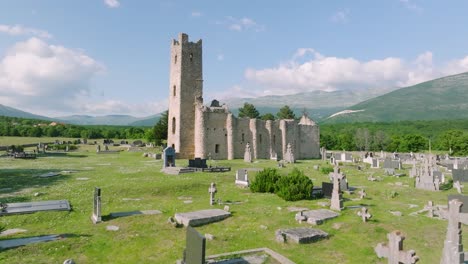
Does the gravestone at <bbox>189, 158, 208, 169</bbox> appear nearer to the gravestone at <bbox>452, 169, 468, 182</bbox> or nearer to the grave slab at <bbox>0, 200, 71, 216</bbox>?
the grave slab at <bbox>0, 200, 71, 216</bbox>

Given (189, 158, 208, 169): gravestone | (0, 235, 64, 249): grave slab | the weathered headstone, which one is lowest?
(0, 235, 64, 249): grave slab

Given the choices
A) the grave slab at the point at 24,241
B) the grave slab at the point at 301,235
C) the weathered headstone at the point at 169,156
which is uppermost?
the weathered headstone at the point at 169,156

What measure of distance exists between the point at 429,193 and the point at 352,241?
12.3 m

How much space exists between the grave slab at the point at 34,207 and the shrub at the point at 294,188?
10.5 metres

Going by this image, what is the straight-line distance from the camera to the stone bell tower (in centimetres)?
4194

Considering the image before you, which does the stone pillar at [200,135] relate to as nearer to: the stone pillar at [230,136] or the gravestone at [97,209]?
the stone pillar at [230,136]

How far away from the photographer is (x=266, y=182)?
62.6 ft

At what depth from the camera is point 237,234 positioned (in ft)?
37.4

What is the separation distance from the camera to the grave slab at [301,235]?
1080cm

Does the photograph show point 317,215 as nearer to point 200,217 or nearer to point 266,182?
point 200,217

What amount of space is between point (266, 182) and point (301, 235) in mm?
8129

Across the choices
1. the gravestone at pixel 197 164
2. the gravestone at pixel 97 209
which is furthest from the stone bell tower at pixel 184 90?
the gravestone at pixel 97 209

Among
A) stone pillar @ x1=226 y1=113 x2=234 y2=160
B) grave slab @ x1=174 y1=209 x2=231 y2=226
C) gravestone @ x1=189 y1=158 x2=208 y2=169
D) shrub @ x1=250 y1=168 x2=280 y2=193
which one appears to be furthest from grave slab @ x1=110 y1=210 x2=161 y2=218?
stone pillar @ x1=226 y1=113 x2=234 y2=160

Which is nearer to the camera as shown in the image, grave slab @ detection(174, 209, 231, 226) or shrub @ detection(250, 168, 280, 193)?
grave slab @ detection(174, 209, 231, 226)
